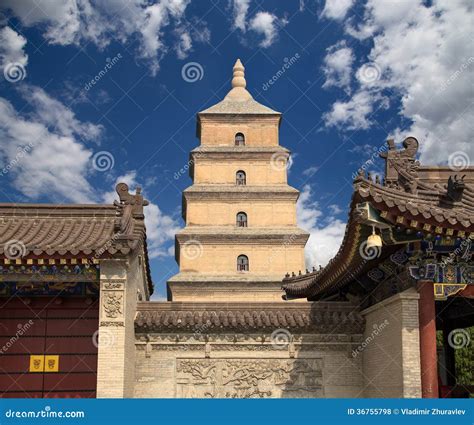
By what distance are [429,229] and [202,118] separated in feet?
81.9

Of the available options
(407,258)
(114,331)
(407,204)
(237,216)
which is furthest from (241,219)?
(407,204)

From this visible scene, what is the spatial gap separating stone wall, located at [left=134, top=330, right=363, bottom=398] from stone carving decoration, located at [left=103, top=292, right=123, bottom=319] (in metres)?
1.57

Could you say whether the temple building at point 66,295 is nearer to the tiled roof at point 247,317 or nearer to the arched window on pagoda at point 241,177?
the tiled roof at point 247,317

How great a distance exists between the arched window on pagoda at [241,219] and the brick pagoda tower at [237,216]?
0.14 feet

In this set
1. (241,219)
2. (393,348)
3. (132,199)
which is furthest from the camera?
(241,219)

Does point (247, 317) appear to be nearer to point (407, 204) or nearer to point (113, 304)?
point (113, 304)

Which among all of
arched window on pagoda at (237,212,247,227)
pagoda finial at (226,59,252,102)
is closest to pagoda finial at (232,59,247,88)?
pagoda finial at (226,59,252,102)

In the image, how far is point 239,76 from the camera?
120 ft

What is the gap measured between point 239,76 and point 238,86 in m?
0.90

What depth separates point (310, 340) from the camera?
38.8 feet

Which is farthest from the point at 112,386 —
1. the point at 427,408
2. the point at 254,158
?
the point at 254,158

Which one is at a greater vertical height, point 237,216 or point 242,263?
point 237,216

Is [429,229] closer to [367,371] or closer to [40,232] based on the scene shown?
[367,371]

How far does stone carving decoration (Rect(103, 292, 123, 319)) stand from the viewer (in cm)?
1009
